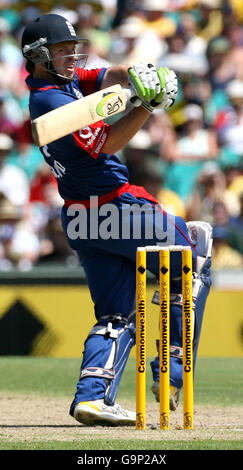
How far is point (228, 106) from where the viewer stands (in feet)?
40.0

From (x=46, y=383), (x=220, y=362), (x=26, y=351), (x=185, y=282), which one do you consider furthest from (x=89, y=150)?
(x=26, y=351)

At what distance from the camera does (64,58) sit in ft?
17.4

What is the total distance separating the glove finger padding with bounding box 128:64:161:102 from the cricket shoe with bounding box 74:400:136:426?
1.62m

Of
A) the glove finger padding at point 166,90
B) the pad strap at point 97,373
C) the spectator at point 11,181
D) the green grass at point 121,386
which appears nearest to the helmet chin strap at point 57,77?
the glove finger padding at point 166,90

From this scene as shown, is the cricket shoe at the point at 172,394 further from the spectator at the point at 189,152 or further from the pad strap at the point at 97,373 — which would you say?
the spectator at the point at 189,152

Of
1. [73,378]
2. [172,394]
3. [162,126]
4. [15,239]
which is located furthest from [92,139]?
[162,126]

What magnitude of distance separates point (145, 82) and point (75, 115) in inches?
17.3

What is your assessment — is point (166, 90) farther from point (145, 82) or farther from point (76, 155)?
point (76, 155)

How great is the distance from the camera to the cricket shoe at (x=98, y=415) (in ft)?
16.9

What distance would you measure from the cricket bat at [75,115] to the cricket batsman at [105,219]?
0.14 metres

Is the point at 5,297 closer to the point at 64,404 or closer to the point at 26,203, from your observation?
the point at 26,203

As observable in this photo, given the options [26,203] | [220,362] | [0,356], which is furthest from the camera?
[26,203]

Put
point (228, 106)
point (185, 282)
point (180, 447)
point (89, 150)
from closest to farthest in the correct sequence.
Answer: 1. point (180, 447)
2. point (185, 282)
3. point (89, 150)
4. point (228, 106)

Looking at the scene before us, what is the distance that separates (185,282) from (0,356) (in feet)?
16.1
